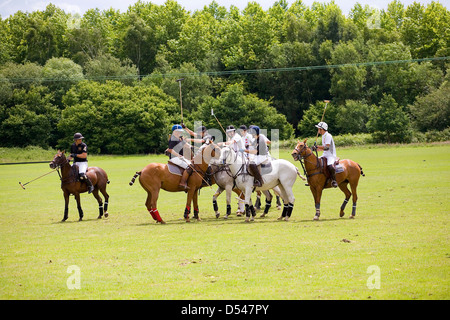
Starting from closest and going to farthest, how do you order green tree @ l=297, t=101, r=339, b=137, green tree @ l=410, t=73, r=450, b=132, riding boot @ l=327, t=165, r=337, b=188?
riding boot @ l=327, t=165, r=337, b=188 → green tree @ l=410, t=73, r=450, b=132 → green tree @ l=297, t=101, r=339, b=137

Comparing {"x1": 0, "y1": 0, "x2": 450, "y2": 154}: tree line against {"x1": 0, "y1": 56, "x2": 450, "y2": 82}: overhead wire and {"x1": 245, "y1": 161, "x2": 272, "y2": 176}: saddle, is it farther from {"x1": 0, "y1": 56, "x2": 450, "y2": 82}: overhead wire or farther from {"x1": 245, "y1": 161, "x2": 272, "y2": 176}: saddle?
{"x1": 245, "y1": 161, "x2": 272, "y2": 176}: saddle

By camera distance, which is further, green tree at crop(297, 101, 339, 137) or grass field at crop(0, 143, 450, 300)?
green tree at crop(297, 101, 339, 137)

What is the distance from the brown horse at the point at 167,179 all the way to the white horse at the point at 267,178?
2.22ft

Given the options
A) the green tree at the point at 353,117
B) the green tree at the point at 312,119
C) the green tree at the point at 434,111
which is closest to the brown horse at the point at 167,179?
the green tree at the point at 434,111

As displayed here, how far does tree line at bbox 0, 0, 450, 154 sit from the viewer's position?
74625 mm

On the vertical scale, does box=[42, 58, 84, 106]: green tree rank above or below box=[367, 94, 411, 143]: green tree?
above

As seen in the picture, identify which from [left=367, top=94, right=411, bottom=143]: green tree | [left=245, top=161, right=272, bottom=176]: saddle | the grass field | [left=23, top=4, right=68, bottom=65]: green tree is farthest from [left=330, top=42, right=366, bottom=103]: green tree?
[left=245, top=161, right=272, bottom=176]: saddle

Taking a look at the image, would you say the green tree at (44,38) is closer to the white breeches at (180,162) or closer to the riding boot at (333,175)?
the white breeches at (180,162)

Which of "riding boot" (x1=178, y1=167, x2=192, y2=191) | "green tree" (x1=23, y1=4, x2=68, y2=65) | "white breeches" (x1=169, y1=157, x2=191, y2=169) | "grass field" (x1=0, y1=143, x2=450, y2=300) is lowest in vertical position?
"grass field" (x1=0, y1=143, x2=450, y2=300)

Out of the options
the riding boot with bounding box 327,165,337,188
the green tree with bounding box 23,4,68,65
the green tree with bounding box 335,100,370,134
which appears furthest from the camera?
the green tree with bounding box 23,4,68,65

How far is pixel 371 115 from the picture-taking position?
243 ft

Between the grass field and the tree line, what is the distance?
→ 52596mm

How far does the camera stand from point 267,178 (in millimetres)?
16703
